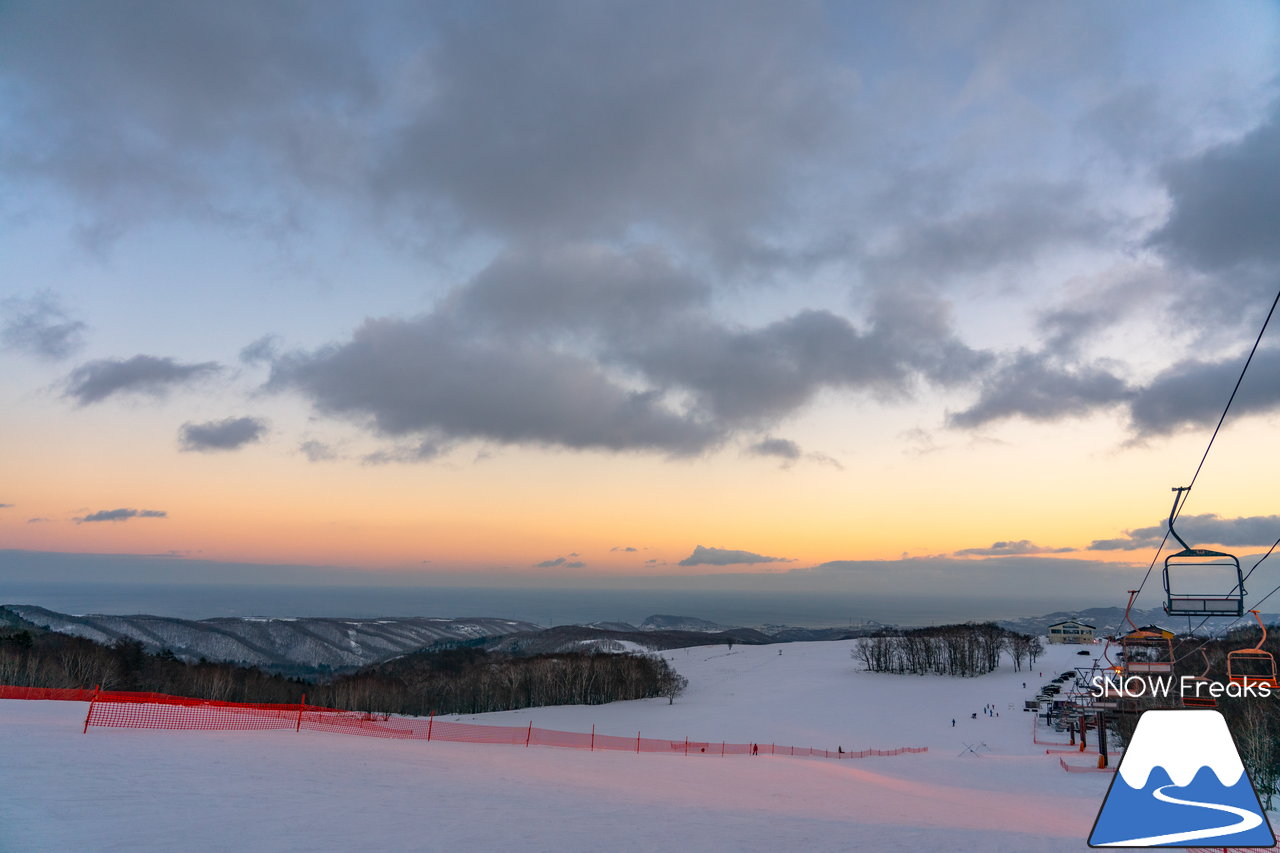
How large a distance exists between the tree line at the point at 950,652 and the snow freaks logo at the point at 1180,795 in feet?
360

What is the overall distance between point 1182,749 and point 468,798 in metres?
14.3

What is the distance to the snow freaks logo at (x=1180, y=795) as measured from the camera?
448 inches

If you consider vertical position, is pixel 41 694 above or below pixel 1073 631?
above

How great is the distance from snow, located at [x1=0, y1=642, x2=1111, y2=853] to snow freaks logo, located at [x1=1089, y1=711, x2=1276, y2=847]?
329cm

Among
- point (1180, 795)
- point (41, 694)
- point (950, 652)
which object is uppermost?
point (1180, 795)

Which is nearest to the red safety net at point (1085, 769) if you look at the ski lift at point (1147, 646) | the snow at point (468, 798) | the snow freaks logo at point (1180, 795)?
the snow at point (468, 798)

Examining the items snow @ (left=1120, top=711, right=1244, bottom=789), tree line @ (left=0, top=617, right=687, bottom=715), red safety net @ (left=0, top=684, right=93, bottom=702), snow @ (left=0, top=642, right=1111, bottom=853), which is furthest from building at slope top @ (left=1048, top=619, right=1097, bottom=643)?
red safety net @ (left=0, top=684, right=93, bottom=702)

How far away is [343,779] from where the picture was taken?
55.3 ft

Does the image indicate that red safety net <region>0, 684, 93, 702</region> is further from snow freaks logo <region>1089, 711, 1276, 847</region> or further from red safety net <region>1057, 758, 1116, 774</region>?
red safety net <region>1057, 758, 1116, 774</region>

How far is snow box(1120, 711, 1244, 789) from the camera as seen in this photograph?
38.2 feet

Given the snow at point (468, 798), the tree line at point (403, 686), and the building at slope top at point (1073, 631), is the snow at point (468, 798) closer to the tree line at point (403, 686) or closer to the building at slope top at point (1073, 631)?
the tree line at point (403, 686)

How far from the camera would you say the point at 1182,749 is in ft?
39.3

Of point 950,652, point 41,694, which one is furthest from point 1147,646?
point 950,652

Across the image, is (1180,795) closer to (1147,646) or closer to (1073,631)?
(1147,646)
